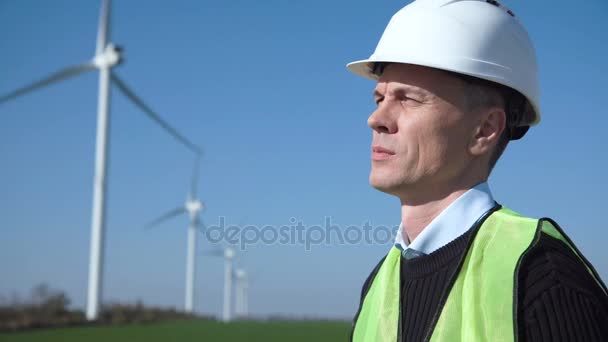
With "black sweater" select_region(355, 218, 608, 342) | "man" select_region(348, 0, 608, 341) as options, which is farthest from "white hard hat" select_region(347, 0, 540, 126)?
"black sweater" select_region(355, 218, 608, 342)

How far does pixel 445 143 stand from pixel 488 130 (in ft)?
0.97

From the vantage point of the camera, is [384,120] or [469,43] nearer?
[469,43]

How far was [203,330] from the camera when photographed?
28.4 metres

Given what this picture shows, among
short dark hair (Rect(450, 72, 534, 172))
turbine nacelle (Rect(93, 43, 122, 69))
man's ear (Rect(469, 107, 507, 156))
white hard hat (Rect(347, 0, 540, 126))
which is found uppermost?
turbine nacelle (Rect(93, 43, 122, 69))

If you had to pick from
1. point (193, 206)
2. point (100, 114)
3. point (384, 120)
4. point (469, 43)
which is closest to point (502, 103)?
point (469, 43)

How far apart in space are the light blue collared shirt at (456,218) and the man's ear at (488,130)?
231 mm

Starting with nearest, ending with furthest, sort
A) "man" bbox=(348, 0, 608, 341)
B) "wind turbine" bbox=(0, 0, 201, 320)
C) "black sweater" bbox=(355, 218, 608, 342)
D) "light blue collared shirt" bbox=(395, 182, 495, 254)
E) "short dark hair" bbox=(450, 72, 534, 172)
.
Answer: "black sweater" bbox=(355, 218, 608, 342) < "man" bbox=(348, 0, 608, 341) < "light blue collared shirt" bbox=(395, 182, 495, 254) < "short dark hair" bbox=(450, 72, 534, 172) < "wind turbine" bbox=(0, 0, 201, 320)

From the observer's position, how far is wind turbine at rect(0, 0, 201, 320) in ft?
116

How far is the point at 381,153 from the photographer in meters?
4.35

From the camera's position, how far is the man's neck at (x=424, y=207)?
4.26m

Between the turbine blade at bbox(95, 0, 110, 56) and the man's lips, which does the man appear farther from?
the turbine blade at bbox(95, 0, 110, 56)

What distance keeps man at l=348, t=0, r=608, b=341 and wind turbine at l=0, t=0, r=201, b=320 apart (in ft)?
106

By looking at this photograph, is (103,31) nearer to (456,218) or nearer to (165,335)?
(165,335)

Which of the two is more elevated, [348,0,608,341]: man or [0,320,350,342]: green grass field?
[348,0,608,341]: man
